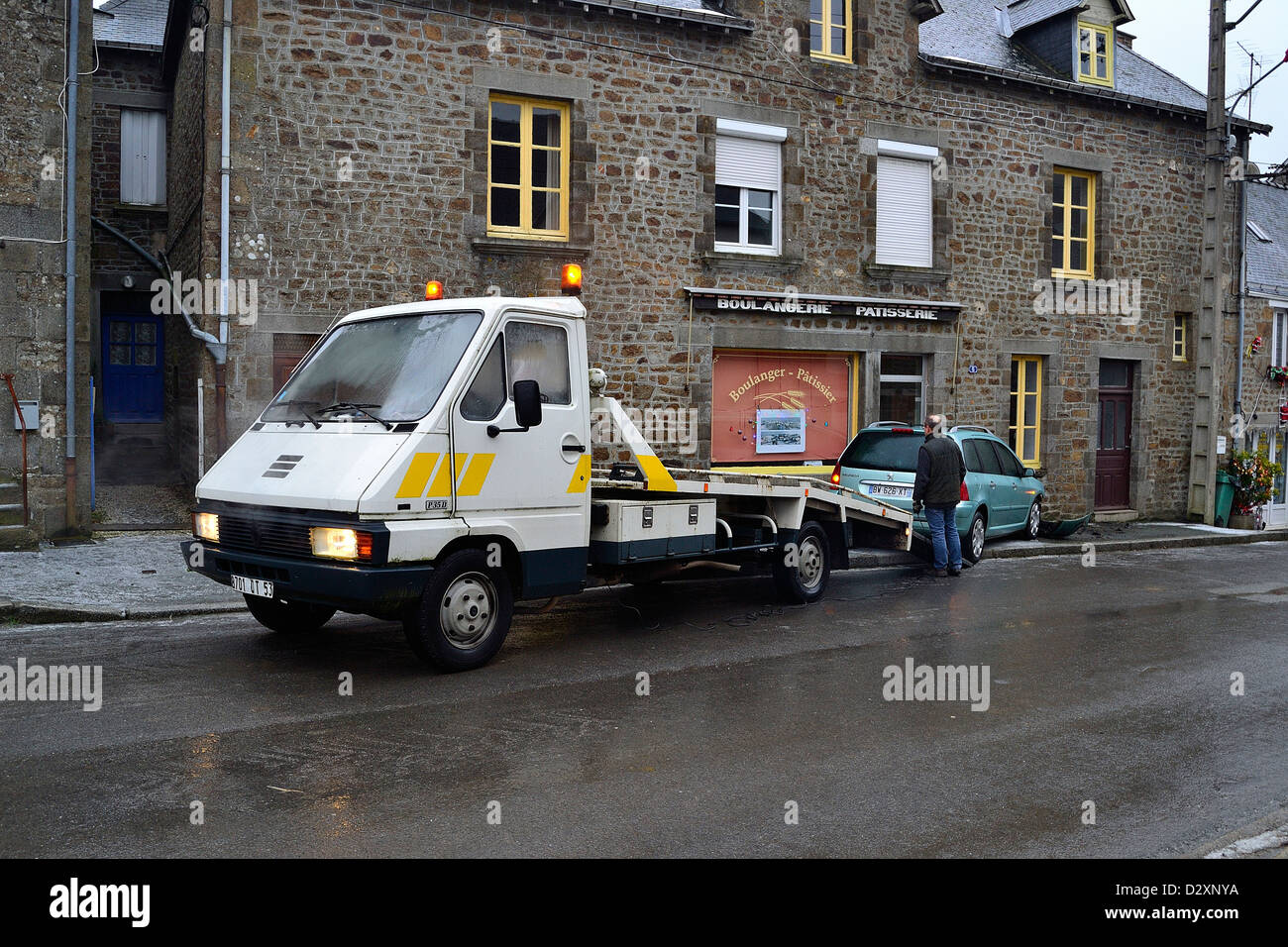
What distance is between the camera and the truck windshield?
741 centimetres

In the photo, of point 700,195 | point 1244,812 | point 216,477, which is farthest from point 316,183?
point 1244,812

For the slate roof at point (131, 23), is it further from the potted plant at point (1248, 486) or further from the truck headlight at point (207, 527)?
the potted plant at point (1248, 486)

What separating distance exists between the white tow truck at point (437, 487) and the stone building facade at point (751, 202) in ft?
17.2

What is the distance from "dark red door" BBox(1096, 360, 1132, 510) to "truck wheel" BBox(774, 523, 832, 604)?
1154 centimetres

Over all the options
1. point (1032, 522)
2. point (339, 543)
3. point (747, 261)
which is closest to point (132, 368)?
point (747, 261)

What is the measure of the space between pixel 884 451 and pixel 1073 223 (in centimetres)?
869

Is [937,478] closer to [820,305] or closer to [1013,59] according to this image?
[820,305]

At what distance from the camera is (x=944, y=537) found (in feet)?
42.7

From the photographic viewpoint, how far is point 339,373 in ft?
26.0

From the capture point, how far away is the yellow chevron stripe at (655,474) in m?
8.88

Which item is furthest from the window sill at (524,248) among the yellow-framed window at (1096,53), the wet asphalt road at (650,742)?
the yellow-framed window at (1096,53)

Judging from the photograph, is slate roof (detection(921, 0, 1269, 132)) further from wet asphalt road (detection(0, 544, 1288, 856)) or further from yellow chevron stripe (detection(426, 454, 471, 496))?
yellow chevron stripe (detection(426, 454, 471, 496))

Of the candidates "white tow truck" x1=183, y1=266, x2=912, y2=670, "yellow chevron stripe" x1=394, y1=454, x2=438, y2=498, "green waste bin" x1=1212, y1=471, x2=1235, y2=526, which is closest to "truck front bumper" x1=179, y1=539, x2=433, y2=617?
"white tow truck" x1=183, y1=266, x2=912, y2=670

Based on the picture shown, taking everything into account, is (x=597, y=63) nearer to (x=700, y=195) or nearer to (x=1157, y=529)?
(x=700, y=195)
